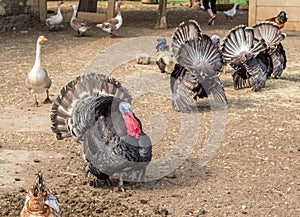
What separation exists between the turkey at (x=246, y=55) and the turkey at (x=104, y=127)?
3.69m

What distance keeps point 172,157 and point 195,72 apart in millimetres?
1847

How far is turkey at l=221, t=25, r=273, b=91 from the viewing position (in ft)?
27.2

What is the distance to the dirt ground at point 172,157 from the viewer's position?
467cm

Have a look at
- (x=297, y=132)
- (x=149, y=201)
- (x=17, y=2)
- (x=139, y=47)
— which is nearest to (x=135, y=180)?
(x=149, y=201)

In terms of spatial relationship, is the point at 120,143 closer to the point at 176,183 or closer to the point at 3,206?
the point at 176,183

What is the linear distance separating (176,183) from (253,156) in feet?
3.61

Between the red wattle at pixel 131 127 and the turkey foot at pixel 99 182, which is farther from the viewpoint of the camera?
the turkey foot at pixel 99 182

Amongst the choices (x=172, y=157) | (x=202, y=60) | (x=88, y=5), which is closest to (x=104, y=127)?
(x=172, y=157)

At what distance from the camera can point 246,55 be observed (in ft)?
27.3

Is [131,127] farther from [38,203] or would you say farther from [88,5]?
[88,5]

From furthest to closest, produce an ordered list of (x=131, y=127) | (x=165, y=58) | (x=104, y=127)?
(x=165, y=58)
(x=104, y=127)
(x=131, y=127)

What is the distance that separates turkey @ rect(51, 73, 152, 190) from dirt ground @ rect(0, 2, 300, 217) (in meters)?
0.26

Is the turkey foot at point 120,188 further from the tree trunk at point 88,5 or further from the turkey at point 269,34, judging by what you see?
the tree trunk at point 88,5

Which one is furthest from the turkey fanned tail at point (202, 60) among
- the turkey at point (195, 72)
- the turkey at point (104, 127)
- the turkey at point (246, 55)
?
the turkey at point (104, 127)
